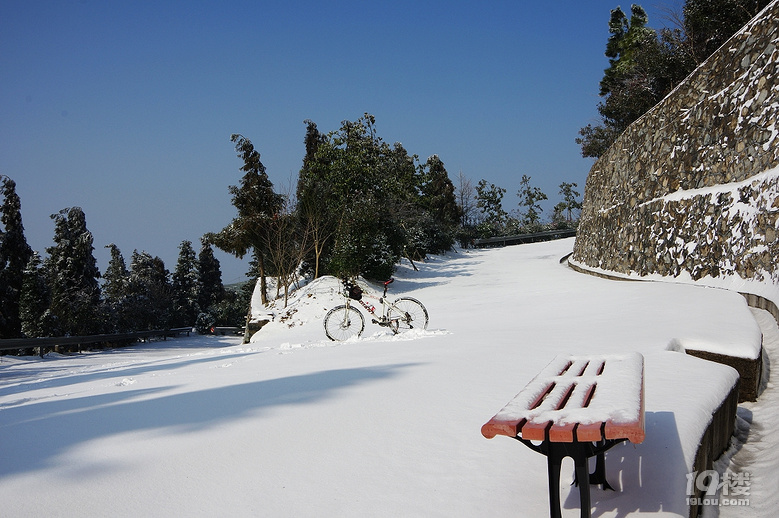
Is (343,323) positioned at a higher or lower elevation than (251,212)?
lower

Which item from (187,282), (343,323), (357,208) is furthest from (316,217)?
(187,282)

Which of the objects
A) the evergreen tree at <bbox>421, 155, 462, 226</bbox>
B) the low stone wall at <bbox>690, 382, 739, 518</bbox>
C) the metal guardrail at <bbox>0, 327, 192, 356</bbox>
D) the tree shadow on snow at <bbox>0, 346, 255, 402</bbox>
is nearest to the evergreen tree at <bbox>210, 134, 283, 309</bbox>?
the metal guardrail at <bbox>0, 327, 192, 356</bbox>

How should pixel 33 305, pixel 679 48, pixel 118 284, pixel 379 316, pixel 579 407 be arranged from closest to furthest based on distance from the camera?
pixel 579 407 → pixel 379 316 → pixel 679 48 → pixel 33 305 → pixel 118 284

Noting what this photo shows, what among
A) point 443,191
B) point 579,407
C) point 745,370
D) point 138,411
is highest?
point 443,191

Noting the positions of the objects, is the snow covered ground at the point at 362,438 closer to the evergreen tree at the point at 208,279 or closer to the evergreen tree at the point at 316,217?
the evergreen tree at the point at 316,217

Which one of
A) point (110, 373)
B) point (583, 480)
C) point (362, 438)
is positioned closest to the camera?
point (583, 480)

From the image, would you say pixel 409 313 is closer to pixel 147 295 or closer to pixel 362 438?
pixel 362 438

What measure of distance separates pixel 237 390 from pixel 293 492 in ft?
8.18

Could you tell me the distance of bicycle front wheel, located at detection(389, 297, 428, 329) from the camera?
10064mm

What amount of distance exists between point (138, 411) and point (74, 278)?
3141cm

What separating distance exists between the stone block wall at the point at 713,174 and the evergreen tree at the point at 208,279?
3969 centimetres

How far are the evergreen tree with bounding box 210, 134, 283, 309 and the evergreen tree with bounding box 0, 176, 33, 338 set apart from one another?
511 inches

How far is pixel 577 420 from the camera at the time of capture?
7.79ft

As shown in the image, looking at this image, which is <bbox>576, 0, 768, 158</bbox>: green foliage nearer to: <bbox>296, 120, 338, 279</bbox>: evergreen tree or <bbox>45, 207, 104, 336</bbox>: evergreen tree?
<bbox>296, 120, 338, 279</bbox>: evergreen tree
